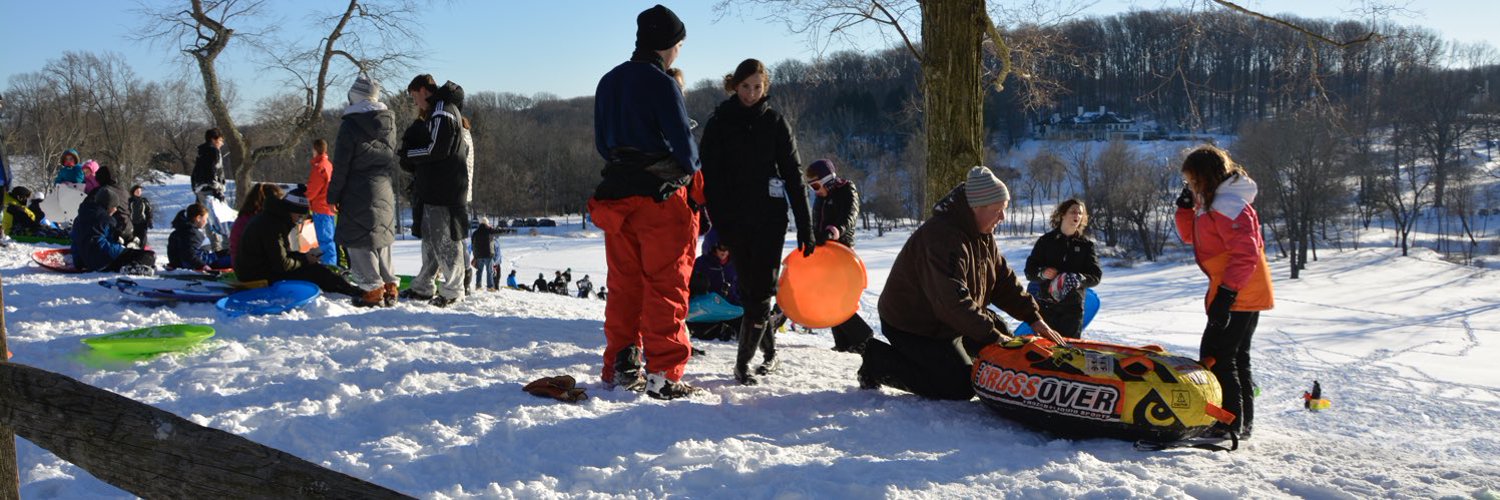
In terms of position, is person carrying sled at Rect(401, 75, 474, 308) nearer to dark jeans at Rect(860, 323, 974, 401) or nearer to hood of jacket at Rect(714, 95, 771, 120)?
hood of jacket at Rect(714, 95, 771, 120)

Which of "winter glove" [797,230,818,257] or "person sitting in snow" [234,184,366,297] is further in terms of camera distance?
"person sitting in snow" [234,184,366,297]

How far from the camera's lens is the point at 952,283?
483 cm

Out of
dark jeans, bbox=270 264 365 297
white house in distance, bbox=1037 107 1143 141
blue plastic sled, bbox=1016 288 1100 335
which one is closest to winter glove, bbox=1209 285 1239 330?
blue plastic sled, bbox=1016 288 1100 335

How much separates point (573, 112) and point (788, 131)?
115860 mm

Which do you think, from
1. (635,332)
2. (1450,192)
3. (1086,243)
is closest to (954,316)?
(635,332)

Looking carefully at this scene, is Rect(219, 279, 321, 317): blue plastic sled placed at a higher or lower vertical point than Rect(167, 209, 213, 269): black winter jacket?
lower

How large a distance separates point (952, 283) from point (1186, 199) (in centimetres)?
160

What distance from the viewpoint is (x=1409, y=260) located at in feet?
149

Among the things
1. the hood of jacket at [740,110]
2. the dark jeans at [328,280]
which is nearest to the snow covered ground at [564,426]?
the dark jeans at [328,280]

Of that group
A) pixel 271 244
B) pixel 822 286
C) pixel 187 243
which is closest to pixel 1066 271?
pixel 822 286

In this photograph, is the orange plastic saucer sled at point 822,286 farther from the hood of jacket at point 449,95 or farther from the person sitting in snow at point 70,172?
the person sitting in snow at point 70,172

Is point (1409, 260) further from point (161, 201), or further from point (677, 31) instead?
point (161, 201)

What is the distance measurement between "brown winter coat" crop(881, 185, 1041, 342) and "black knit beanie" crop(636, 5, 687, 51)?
1580 millimetres

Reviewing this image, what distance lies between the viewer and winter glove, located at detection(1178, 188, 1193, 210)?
5336 mm
